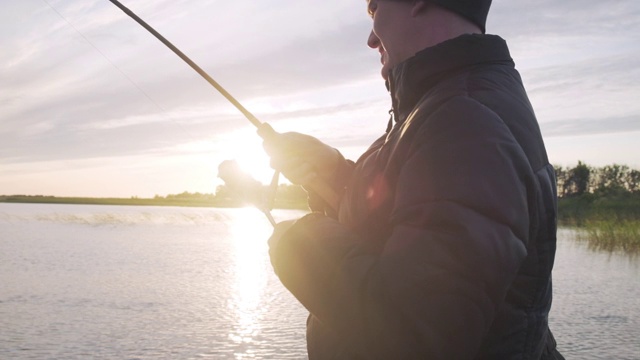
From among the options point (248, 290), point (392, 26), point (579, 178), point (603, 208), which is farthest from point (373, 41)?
point (579, 178)

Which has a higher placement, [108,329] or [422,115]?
[422,115]

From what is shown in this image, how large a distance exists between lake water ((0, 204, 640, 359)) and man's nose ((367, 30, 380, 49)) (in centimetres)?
852

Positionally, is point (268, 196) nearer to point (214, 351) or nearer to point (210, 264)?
point (214, 351)

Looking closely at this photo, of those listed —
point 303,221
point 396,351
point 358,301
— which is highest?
point 303,221

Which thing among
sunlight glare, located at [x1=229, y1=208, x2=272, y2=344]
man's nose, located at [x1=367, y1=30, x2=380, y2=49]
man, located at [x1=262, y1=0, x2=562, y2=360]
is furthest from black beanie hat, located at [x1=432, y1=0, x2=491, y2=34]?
sunlight glare, located at [x1=229, y1=208, x2=272, y2=344]

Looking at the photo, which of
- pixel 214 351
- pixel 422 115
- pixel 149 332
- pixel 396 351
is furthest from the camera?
pixel 149 332

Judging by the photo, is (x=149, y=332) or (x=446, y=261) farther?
(x=149, y=332)

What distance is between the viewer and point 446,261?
1536 millimetres

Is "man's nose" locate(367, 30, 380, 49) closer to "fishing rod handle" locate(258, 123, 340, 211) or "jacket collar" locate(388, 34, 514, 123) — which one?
"jacket collar" locate(388, 34, 514, 123)

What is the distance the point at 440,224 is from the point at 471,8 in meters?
0.82

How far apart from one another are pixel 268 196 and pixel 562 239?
3000 centimetres

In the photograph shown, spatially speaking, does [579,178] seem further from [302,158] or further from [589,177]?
[302,158]

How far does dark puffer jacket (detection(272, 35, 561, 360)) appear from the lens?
5.10 feet

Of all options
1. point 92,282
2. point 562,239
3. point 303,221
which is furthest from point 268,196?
point 562,239
